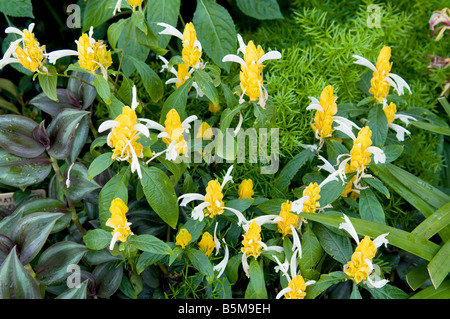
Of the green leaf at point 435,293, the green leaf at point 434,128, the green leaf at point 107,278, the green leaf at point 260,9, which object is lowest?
the green leaf at point 107,278

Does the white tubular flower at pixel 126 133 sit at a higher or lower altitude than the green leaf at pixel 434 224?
higher

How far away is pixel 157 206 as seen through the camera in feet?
2.79

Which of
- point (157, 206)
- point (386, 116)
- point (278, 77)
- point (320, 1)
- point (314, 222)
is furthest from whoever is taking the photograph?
point (320, 1)

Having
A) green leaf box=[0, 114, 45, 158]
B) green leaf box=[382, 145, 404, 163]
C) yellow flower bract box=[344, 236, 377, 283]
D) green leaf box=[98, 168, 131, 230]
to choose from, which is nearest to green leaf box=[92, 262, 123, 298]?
green leaf box=[98, 168, 131, 230]

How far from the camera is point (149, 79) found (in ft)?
3.39

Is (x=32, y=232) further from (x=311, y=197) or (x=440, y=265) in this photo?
(x=440, y=265)

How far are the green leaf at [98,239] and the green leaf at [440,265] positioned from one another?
2.12 ft

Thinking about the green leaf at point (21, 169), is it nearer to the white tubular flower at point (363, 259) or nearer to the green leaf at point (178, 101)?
the green leaf at point (178, 101)

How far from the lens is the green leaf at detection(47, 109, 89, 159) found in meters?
0.97

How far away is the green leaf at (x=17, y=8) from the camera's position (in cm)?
114

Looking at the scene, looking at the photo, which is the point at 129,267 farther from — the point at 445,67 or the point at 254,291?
the point at 445,67

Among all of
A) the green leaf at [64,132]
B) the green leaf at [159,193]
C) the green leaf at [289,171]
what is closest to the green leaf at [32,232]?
the green leaf at [64,132]
